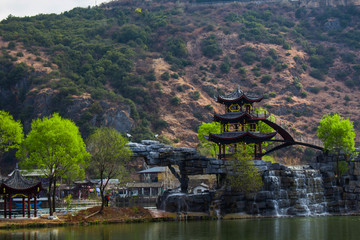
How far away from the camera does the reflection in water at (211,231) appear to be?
42750 mm

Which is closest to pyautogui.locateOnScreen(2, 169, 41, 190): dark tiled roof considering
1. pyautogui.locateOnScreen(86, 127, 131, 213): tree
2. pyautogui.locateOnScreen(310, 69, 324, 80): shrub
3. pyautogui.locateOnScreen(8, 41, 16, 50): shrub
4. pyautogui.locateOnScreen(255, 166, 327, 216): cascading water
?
pyautogui.locateOnScreen(86, 127, 131, 213): tree

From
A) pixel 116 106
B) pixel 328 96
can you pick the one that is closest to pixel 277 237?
pixel 116 106

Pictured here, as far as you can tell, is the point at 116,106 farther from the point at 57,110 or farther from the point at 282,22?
the point at 282,22

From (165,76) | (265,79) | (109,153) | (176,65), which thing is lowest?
(109,153)

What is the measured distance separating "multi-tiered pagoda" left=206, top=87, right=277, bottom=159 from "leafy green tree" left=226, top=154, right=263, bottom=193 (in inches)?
173

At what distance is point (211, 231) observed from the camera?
47188 mm

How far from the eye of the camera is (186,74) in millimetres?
152375

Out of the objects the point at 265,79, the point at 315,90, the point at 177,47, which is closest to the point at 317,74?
the point at 315,90

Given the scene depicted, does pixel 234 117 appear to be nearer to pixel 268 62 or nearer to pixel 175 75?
pixel 175 75

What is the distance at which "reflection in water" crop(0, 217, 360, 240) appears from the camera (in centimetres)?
4275

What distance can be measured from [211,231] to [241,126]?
29.3 meters

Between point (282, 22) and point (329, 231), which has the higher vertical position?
point (282, 22)

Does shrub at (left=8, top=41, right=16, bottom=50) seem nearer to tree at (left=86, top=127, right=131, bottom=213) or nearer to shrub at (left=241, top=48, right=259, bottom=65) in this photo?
shrub at (left=241, top=48, right=259, bottom=65)

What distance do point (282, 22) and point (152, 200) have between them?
376 feet
